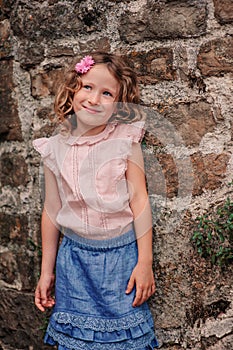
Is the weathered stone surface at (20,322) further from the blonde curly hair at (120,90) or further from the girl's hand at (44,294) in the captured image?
the blonde curly hair at (120,90)

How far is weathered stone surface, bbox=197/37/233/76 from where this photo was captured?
1.85 metres

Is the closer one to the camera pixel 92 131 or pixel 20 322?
pixel 92 131

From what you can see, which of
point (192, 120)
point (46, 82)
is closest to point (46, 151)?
point (46, 82)

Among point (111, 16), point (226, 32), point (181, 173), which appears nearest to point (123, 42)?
point (111, 16)

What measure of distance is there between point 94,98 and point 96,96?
Answer: 10mm

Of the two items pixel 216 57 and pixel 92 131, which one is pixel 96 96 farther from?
pixel 216 57

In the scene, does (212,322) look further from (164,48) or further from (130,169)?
(164,48)

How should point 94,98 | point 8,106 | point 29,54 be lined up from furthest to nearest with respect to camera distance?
point 8,106, point 29,54, point 94,98

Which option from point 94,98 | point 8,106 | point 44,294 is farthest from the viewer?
point 8,106

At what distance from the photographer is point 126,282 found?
6.07ft

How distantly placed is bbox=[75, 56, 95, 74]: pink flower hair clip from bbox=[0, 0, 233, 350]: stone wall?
0.50 ft

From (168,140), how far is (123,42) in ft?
1.23

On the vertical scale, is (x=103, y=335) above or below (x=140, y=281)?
below

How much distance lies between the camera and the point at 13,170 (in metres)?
2.26
